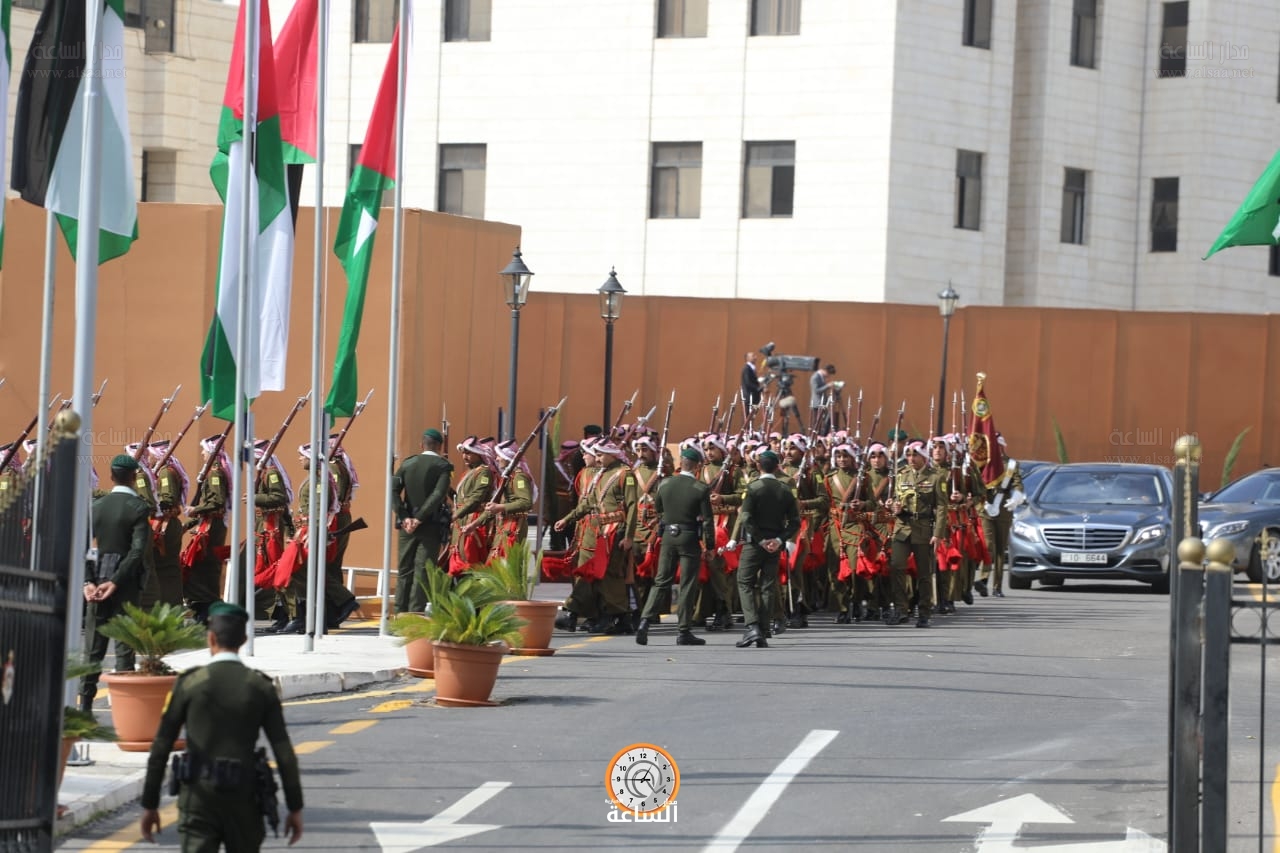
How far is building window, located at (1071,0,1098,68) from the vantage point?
4816cm

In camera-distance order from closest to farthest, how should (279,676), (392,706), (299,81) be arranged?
(392,706), (279,676), (299,81)

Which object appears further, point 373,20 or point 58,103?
point 373,20

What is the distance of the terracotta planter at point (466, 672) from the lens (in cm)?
1441

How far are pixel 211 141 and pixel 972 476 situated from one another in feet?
94.9

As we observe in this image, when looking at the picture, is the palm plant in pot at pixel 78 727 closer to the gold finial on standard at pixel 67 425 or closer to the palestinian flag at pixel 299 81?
the gold finial on standard at pixel 67 425

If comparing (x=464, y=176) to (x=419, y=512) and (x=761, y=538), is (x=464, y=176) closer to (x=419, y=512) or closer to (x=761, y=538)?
(x=419, y=512)

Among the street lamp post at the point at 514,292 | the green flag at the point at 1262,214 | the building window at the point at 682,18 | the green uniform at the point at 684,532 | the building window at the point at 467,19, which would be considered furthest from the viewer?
the building window at the point at 467,19

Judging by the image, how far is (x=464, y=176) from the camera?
47625 mm

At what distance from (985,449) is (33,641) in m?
20.9

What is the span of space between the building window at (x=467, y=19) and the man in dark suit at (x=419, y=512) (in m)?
28.3

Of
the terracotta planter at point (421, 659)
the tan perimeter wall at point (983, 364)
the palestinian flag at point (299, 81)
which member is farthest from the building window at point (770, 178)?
the terracotta planter at point (421, 659)

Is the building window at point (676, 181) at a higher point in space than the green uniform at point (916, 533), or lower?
higher

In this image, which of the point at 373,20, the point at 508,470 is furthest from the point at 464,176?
the point at 508,470

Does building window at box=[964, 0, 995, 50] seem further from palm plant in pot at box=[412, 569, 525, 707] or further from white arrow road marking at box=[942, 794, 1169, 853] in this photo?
white arrow road marking at box=[942, 794, 1169, 853]
